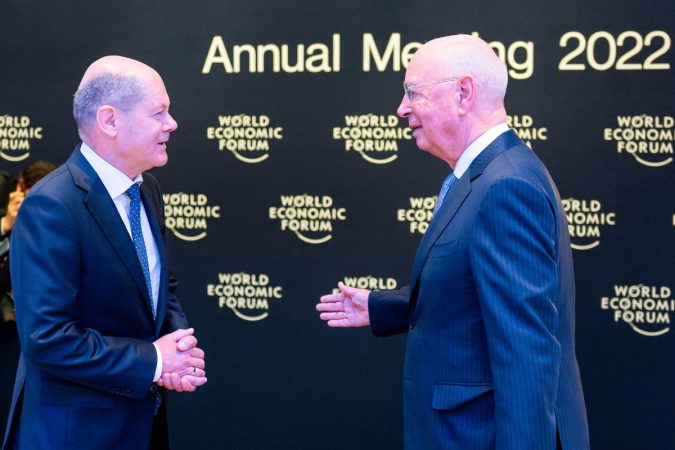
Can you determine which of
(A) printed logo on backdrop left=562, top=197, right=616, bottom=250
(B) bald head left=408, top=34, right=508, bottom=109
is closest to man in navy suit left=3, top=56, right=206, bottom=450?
(B) bald head left=408, top=34, right=508, bottom=109

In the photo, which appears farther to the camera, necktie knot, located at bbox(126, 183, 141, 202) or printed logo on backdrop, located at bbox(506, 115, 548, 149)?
printed logo on backdrop, located at bbox(506, 115, 548, 149)

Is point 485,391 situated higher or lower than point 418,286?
lower

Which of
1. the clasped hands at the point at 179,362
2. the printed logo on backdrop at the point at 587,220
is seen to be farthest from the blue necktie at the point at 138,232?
the printed logo on backdrop at the point at 587,220

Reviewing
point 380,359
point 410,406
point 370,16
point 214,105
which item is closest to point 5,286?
point 214,105

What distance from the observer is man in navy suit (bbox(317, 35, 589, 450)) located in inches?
71.0

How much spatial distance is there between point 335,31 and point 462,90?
6.87ft

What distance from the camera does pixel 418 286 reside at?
2.08 metres

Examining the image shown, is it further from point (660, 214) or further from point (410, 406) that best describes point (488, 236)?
point (660, 214)

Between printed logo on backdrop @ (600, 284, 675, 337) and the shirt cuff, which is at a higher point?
printed logo on backdrop @ (600, 284, 675, 337)

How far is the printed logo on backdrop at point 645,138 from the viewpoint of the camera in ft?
12.5

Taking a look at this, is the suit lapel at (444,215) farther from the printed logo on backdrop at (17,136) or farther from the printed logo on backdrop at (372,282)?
the printed logo on backdrop at (17,136)

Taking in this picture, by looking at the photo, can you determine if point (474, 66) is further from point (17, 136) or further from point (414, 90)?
point (17, 136)

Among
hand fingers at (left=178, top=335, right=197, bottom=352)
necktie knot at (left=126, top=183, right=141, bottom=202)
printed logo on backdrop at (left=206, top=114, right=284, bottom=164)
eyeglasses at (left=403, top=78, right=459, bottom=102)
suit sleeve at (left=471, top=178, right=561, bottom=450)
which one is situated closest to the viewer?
suit sleeve at (left=471, top=178, right=561, bottom=450)

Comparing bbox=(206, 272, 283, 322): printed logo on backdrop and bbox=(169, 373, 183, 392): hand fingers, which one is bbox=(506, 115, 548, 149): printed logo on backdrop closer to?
bbox=(206, 272, 283, 322): printed logo on backdrop
